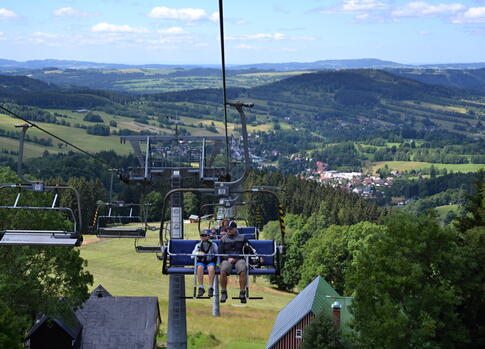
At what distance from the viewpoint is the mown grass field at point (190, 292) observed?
199 ft

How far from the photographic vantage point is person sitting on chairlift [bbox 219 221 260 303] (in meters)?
20.2

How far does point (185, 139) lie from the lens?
31.2 m

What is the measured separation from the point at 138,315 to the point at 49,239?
39.2 meters

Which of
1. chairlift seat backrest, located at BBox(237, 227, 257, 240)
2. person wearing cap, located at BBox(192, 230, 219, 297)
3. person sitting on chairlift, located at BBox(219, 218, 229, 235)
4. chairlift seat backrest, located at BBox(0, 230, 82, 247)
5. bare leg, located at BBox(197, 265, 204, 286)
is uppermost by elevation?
chairlift seat backrest, located at BBox(0, 230, 82, 247)

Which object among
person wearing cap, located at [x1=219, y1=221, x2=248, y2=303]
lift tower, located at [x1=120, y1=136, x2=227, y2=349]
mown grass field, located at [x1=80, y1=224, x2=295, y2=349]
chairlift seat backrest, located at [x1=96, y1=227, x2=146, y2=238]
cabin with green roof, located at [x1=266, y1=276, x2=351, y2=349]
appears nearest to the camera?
person wearing cap, located at [x1=219, y1=221, x2=248, y2=303]

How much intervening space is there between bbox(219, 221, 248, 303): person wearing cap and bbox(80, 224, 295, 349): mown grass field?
20.6 m

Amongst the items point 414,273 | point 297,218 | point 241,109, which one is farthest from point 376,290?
point 297,218

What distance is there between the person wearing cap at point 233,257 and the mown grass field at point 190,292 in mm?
20631

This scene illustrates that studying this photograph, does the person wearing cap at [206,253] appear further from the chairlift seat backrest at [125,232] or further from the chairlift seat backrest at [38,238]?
the chairlift seat backrest at [125,232]

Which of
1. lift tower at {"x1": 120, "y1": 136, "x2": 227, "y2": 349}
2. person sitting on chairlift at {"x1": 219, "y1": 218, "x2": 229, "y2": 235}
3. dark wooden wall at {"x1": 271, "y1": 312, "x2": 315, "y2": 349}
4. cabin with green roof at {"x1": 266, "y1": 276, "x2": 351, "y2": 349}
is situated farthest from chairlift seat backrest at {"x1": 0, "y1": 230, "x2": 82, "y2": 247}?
dark wooden wall at {"x1": 271, "y1": 312, "x2": 315, "y2": 349}

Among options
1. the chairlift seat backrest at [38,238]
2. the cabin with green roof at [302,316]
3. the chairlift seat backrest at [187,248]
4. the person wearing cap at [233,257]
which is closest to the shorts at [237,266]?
the person wearing cap at [233,257]

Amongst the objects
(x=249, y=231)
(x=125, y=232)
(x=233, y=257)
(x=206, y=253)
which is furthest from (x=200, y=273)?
(x=125, y=232)

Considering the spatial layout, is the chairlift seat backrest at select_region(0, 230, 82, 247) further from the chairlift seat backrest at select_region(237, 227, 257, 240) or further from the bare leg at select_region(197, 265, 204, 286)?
the chairlift seat backrest at select_region(237, 227, 257, 240)

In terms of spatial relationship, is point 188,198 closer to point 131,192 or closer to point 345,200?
point 131,192
